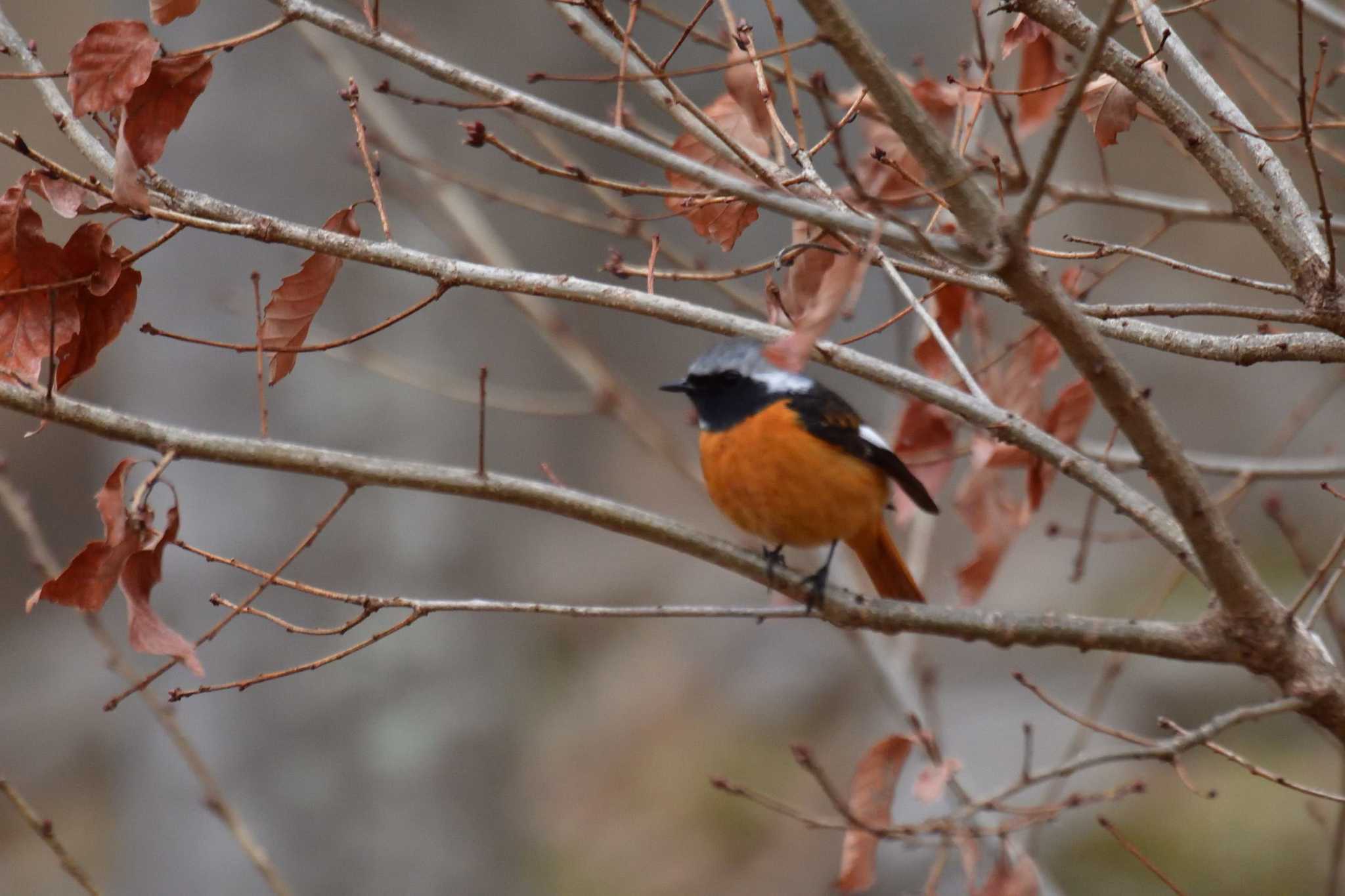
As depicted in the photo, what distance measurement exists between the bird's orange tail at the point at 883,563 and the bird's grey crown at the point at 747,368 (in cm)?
47

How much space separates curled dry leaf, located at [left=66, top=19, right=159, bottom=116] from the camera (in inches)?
80.7

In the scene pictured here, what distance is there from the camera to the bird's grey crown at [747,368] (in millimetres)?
3662

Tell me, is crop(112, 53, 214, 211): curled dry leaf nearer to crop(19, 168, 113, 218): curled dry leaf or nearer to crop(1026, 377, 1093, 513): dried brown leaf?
crop(19, 168, 113, 218): curled dry leaf

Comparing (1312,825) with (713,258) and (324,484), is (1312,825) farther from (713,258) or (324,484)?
(713,258)

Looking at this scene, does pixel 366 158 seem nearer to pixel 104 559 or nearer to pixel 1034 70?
pixel 104 559

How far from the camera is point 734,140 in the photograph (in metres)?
2.43

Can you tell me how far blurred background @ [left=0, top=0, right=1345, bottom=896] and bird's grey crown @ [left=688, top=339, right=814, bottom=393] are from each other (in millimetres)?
430

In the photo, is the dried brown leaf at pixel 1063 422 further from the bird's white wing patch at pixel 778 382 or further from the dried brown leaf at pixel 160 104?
the dried brown leaf at pixel 160 104

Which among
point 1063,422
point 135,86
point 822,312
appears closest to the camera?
point 822,312

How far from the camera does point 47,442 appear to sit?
11.7 m

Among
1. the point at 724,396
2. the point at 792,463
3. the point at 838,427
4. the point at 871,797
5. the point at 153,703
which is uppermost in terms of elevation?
the point at 724,396

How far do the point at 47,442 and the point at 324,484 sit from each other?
7.48m

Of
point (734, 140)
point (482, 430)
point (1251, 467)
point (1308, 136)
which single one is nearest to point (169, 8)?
point (482, 430)

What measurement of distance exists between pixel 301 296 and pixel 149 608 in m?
0.61
